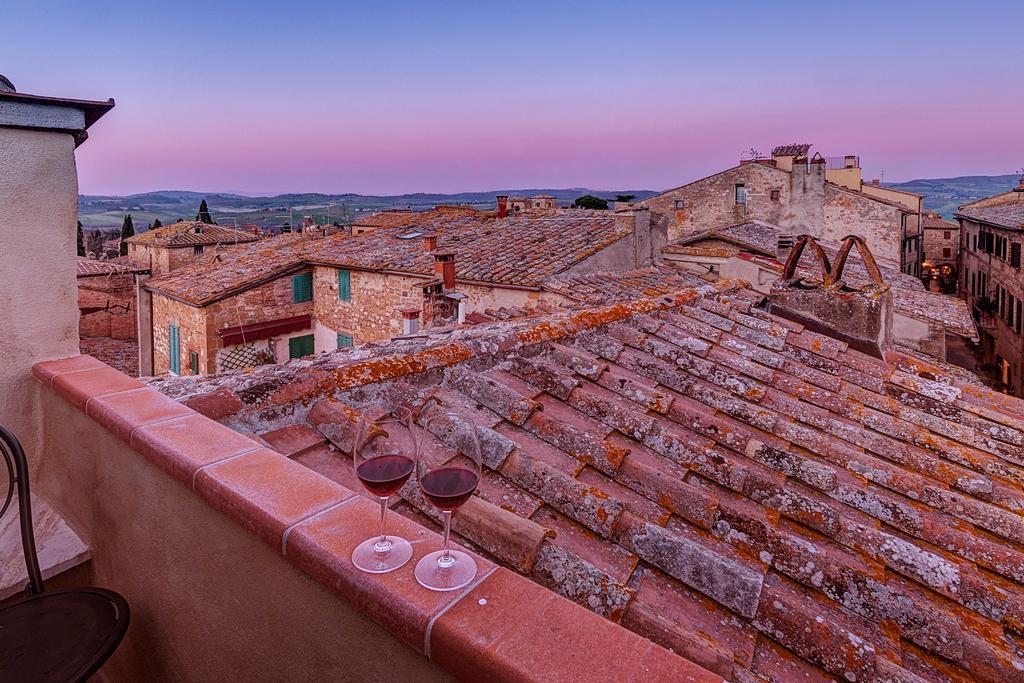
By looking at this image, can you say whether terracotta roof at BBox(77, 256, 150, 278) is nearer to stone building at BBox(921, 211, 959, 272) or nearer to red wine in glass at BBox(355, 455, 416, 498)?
red wine in glass at BBox(355, 455, 416, 498)

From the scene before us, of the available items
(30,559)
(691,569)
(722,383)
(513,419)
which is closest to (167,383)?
(30,559)

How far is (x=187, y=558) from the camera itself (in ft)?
5.74

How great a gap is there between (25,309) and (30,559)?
3.95 ft

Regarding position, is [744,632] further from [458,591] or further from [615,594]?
[458,591]

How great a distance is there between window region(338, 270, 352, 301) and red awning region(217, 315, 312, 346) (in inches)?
73.3

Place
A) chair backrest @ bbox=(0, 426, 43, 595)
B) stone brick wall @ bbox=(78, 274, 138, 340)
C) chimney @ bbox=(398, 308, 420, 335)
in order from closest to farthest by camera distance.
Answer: chair backrest @ bbox=(0, 426, 43, 595)
chimney @ bbox=(398, 308, 420, 335)
stone brick wall @ bbox=(78, 274, 138, 340)

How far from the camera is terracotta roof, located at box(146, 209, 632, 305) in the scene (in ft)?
38.1

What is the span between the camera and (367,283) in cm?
1450

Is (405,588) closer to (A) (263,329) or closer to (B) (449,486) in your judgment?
(B) (449,486)

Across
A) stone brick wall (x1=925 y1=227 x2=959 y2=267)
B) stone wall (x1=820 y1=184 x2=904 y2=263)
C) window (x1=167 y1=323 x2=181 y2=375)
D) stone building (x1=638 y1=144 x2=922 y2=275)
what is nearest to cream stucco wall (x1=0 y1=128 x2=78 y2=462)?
window (x1=167 y1=323 x2=181 y2=375)

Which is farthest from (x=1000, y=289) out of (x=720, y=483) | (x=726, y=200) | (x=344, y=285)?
(x=720, y=483)

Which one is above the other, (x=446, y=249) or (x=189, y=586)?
(x=446, y=249)

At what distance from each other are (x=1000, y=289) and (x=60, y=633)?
26.8 m

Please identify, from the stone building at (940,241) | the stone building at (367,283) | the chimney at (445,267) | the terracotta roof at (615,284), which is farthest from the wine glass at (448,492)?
the stone building at (940,241)
